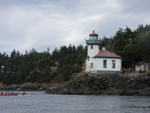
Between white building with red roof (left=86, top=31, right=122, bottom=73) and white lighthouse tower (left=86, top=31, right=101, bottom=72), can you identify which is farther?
white lighthouse tower (left=86, top=31, right=101, bottom=72)

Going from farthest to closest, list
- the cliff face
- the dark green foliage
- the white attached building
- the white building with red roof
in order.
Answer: the dark green foliage < the white attached building < the white building with red roof < the cliff face

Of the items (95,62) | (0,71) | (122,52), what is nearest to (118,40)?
(122,52)

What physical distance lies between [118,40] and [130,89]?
24.8 metres

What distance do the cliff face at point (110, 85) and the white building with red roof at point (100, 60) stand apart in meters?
6.84

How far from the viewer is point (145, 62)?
10981cm

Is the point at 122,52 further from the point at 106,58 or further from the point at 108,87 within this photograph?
the point at 108,87

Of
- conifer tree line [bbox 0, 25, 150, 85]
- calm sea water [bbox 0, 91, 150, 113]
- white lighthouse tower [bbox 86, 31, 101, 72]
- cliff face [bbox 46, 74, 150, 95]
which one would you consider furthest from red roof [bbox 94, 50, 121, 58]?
calm sea water [bbox 0, 91, 150, 113]

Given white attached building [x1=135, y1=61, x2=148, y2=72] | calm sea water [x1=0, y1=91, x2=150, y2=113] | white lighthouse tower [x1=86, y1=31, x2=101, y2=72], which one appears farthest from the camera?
white attached building [x1=135, y1=61, x2=148, y2=72]

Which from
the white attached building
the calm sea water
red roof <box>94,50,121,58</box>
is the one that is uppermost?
red roof <box>94,50,121,58</box>

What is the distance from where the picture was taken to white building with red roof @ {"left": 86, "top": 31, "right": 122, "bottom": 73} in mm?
105250

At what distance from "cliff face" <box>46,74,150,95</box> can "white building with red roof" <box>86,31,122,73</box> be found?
269 inches

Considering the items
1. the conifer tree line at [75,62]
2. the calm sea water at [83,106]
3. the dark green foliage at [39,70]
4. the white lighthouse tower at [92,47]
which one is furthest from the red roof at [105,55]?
the dark green foliage at [39,70]

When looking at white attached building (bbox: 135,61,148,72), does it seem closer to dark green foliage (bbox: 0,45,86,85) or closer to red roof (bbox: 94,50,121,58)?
red roof (bbox: 94,50,121,58)

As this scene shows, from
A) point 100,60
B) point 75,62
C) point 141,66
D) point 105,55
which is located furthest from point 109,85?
point 75,62
